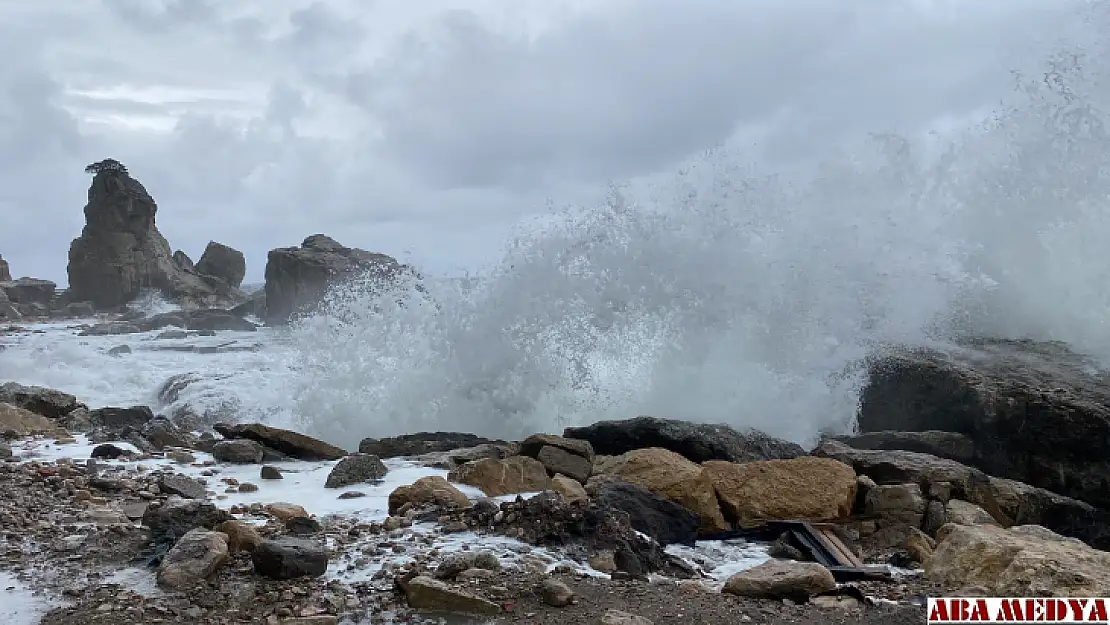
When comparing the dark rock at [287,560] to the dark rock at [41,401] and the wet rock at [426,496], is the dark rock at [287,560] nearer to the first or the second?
the wet rock at [426,496]

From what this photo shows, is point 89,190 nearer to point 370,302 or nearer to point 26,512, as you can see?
point 370,302

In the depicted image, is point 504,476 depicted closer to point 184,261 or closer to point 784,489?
point 784,489

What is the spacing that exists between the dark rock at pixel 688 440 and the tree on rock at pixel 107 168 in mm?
41562

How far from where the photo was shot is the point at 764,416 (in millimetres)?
8078

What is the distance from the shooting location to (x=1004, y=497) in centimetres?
541

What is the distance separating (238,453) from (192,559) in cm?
282

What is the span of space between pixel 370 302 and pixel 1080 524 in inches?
337

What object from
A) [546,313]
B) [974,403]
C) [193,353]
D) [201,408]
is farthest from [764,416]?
[193,353]

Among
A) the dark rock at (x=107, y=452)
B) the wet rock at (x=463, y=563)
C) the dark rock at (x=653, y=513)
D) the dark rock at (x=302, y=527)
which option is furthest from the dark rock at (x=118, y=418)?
the wet rock at (x=463, y=563)

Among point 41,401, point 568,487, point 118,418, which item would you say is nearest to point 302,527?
point 568,487

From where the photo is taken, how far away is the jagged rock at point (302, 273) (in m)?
33.7

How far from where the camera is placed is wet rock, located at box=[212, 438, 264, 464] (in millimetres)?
6035

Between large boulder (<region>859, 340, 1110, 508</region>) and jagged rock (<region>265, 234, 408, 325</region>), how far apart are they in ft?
89.6

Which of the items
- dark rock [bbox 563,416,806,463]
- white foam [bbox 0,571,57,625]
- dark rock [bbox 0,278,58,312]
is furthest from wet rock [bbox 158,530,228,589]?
dark rock [bbox 0,278,58,312]
